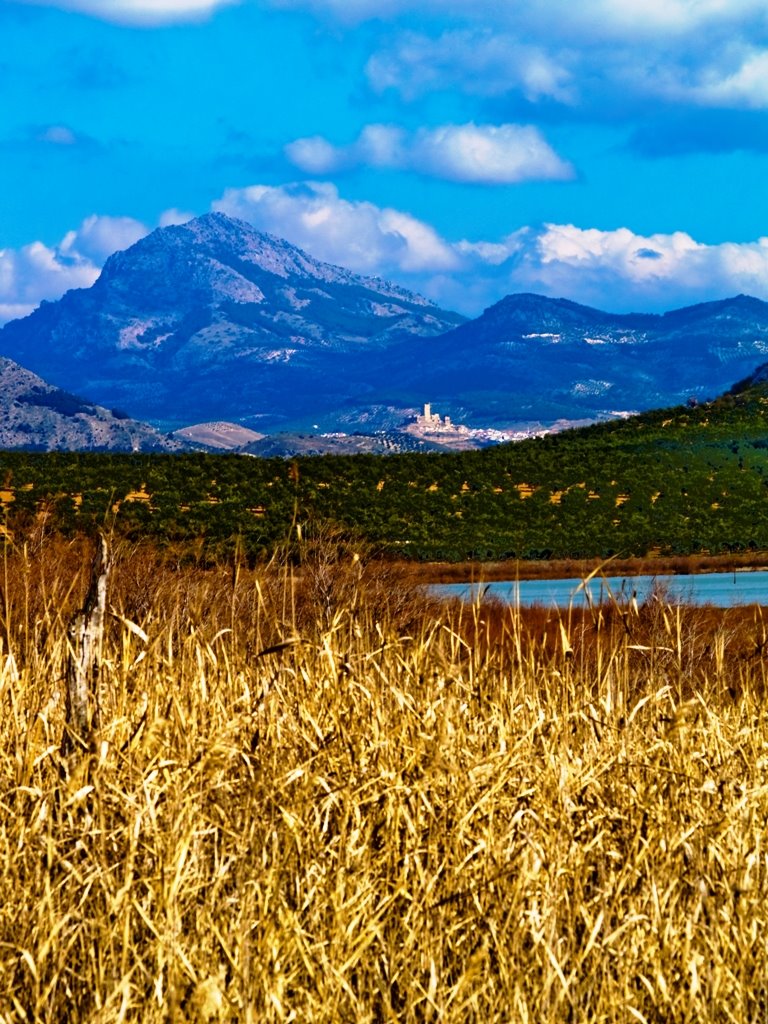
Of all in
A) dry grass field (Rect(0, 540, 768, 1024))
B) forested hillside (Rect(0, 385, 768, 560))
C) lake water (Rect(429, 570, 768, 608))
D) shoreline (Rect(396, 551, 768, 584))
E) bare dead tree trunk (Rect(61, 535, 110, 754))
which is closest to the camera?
dry grass field (Rect(0, 540, 768, 1024))

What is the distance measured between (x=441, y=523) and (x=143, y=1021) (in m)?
61.6

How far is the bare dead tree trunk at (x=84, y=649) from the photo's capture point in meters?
7.34

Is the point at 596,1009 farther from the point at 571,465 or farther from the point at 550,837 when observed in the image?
the point at 571,465

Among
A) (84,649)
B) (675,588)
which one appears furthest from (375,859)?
(675,588)

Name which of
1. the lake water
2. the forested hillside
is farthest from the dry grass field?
the forested hillside

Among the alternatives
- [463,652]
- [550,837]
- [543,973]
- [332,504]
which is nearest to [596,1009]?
[543,973]

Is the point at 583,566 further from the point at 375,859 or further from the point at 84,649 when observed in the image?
the point at 375,859

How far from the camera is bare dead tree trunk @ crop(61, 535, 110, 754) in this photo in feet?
24.1

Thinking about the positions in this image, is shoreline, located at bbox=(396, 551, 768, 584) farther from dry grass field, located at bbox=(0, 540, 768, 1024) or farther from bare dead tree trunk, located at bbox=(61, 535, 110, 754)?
bare dead tree trunk, located at bbox=(61, 535, 110, 754)

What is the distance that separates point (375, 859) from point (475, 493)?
2605 inches

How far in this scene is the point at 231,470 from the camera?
69.6 metres

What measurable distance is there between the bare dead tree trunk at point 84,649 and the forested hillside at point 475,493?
41.4m

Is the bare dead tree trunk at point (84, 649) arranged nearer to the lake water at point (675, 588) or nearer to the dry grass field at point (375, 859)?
the dry grass field at point (375, 859)

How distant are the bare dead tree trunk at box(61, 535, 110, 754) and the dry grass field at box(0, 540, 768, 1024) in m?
0.12
